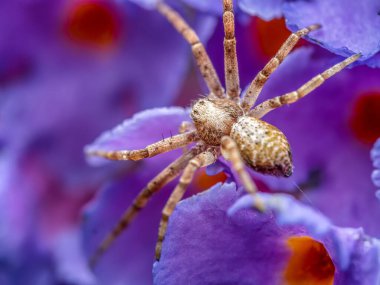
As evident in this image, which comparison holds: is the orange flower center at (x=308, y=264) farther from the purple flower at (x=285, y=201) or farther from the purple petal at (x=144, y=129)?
the purple petal at (x=144, y=129)

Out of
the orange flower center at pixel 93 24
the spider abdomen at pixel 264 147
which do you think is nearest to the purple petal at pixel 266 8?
the spider abdomen at pixel 264 147

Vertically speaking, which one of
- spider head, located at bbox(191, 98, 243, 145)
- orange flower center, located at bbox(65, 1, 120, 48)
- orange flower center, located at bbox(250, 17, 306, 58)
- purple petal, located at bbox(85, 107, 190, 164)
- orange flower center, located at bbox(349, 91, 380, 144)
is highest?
orange flower center, located at bbox(65, 1, 120, 48)

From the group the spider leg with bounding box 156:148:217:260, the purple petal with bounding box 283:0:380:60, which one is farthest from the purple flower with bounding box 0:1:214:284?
the purple petal with bounding box 283:0:380:60

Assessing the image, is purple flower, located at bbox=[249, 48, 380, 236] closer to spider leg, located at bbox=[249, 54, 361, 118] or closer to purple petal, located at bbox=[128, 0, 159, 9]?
spider leg, located at bbox=[249, 54, 361, 118]

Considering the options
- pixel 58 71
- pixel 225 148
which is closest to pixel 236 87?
pixel 225 148

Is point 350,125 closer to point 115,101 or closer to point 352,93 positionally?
point 352,93

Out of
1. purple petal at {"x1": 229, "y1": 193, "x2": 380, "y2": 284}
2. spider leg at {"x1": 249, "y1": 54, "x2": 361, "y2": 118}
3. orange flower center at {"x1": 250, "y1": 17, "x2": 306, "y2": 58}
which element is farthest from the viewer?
orange flower center at {"x1": 250, "y1": 17, "x2": 306, "y2": 58}

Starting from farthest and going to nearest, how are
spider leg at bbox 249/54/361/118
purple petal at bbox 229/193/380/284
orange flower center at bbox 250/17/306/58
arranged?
orange flower center at bbox 250/17/306/58 < spider leg at bbox 249/54/361/118 < purple petal at bbox 229/193/380/284

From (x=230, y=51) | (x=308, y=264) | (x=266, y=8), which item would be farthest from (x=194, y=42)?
(x=308, y=264)
